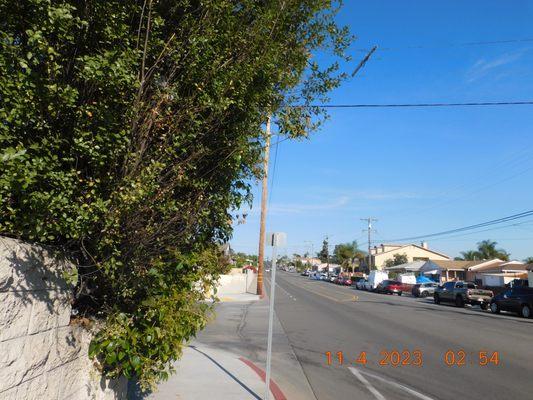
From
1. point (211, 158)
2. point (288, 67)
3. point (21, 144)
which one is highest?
point (288, 67)

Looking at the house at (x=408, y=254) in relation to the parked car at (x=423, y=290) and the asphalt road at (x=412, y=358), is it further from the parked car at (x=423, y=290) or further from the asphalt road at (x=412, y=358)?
the asphalt road at (x=412, y=358)

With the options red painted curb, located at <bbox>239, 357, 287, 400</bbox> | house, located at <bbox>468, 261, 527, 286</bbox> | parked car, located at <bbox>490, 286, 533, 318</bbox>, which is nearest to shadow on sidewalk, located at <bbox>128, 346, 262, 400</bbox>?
red painted curb, located at <bbox>239, 357, 287, 400</bbox>

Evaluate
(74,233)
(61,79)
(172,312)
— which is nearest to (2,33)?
(61,79)

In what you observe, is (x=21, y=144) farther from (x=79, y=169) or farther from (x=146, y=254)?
(x=146, y=254)

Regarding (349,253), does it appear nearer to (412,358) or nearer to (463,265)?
(463,265)

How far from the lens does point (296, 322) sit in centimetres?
1798

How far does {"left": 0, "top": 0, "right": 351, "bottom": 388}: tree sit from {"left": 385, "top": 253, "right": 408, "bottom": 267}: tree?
345 feet

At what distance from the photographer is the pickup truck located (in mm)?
30547

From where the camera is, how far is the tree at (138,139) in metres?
3.38

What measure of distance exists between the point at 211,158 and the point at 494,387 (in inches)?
264

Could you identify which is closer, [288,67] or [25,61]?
[25,61]

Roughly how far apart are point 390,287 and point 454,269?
25695 mm

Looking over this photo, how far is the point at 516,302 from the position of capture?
25.7m
